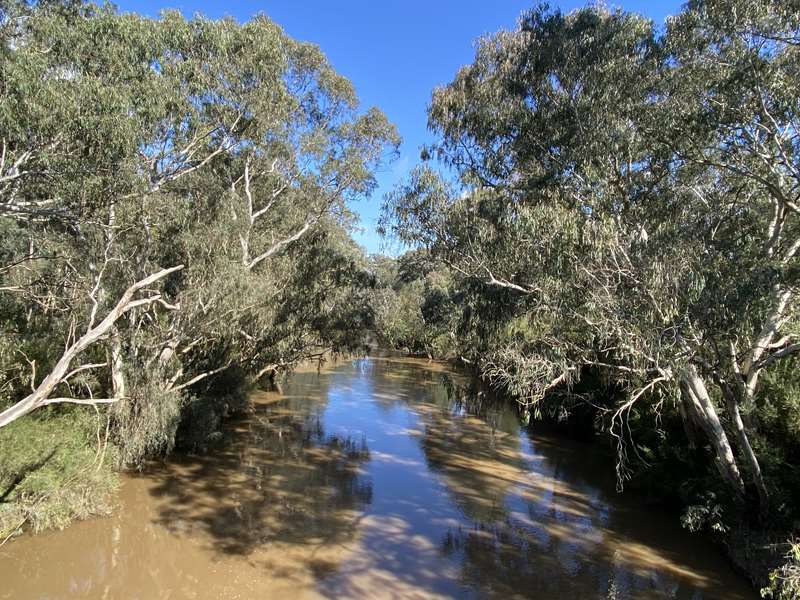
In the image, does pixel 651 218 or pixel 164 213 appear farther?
pixel 164 213

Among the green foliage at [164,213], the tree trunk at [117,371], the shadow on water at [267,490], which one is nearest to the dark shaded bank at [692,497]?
the shadow on water at [267,490]

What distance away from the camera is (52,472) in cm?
697

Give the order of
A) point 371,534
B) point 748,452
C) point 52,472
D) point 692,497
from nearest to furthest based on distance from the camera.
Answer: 1. point 748,452
2. point 52,472
3. point 371,534
4. point 692,497

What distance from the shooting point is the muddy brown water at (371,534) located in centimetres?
659

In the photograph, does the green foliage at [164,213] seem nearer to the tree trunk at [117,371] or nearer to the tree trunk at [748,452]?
the tree trunk at [117,371]

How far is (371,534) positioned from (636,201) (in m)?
6.52

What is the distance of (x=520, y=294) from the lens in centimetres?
896

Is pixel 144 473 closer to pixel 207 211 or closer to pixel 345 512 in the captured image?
pixel 345 512

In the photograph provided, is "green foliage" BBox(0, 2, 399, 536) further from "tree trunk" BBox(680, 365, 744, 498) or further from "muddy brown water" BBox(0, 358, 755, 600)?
"tree trunk" BBox(680, 365, 744, 498)

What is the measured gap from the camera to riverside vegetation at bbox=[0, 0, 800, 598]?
5727 mm

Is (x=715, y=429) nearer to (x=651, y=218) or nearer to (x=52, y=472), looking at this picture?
(x=651, y=218)

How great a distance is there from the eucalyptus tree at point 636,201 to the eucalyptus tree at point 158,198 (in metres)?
3.68

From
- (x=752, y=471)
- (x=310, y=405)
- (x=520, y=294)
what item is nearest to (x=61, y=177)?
(x=520, y=294)

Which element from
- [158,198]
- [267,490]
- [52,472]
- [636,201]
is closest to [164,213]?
[158,198]
